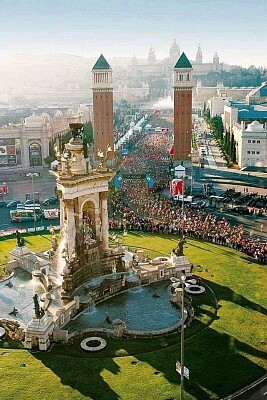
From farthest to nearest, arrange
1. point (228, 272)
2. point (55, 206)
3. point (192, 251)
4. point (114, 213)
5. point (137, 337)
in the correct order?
point (55, 206) → point (114, 213) → point (192, 251) → point (228, 272) → point (137, 337)

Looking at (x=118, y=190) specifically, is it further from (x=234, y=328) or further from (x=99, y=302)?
(x=234, y=328)

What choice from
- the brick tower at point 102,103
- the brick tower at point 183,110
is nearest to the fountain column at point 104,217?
the brick tower at point 102,103

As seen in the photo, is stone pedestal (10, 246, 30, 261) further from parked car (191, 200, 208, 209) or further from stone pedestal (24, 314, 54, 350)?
parked car (191, 200, 208, 209)

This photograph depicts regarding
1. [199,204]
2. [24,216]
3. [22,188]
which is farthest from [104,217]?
[22,188]

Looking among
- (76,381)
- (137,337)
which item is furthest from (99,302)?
(76,381)

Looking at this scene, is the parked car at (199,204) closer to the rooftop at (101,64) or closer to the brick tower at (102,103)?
the brick tower at (102,103)

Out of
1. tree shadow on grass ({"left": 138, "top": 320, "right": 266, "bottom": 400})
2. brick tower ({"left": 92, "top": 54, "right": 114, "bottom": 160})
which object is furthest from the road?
tree shadow on grass ({"left": 138, "top": 320, "right": 266, "bottom": 400})

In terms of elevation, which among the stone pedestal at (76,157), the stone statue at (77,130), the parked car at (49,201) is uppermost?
the stone statue at (77,130)
